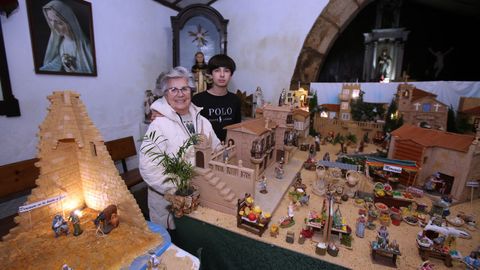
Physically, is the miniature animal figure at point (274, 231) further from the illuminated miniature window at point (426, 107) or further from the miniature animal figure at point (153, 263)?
the illuminated miniature window at point (426, 107)

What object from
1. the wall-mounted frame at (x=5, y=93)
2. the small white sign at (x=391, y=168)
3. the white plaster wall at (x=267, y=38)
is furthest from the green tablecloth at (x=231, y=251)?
the white plaster wall at (x=267, y=38)

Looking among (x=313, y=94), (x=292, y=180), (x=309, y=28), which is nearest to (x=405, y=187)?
(x=292, y=180)

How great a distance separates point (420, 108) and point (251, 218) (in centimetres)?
340

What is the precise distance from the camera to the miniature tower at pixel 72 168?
1597 mm

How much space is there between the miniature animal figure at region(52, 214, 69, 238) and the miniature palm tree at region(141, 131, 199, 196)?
74cm

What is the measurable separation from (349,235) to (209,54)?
4.58 meters

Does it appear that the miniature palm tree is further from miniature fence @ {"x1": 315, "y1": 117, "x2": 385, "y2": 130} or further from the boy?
miniature fence @ {"x1": 315, "y1": 117, "x2": 385, "y2": 130}

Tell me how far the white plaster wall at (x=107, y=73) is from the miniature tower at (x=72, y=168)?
2.12 meters

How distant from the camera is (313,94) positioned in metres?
4.43

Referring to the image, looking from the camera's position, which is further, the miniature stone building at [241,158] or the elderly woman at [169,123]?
the elderly woman at [169,123]

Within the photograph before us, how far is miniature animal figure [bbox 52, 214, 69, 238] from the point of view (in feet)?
5.09

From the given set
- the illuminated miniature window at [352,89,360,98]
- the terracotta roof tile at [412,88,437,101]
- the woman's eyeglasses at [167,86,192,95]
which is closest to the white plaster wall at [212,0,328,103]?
the illuminated miniature window at [352,89,360,98]

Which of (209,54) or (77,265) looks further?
(209,54)

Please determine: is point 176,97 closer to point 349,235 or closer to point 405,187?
point 349,235
